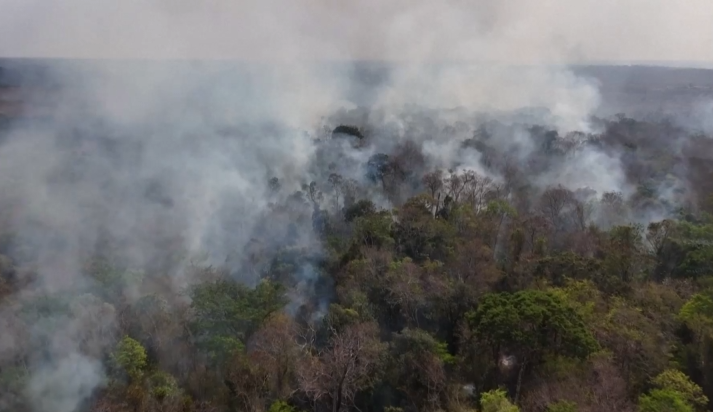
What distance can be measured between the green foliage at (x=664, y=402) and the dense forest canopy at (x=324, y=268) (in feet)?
0.16

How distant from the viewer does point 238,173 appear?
1156 inches

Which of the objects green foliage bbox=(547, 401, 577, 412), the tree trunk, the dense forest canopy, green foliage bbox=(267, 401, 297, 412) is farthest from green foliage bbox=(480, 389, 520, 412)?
green foliage bbox=(267, 401, 297, 412)

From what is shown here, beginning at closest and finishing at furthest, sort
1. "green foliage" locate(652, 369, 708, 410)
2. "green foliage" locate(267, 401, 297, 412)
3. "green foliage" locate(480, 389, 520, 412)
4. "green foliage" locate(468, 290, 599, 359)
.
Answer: "green foliage" locate(480, 389, 520, 412), "green foliage" locate(652, 369, 708, 410), "green foliage" locate(267, 401, 297, 412), "green foliage" locate(468, 290, 599, 359)

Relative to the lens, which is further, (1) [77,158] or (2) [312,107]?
(2) [312,107]

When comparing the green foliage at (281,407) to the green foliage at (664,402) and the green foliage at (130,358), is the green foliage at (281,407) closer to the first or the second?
the green foliage at (130,358)

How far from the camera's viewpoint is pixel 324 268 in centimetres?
1978

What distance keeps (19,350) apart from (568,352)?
43.8 feet

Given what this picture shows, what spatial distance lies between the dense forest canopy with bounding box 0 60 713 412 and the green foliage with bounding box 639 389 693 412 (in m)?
0.05

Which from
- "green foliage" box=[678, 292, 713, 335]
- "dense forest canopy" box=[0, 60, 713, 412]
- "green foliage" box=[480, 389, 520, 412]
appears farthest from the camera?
"green foliage" box=[678, 292, 713, 335]

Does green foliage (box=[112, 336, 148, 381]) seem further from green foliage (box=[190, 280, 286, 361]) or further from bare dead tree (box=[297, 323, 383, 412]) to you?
bare dead tree (box=[297, 323, 383, 412])

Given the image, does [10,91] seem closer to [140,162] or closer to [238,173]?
[140,162]

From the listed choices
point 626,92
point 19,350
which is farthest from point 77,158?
point 626,92

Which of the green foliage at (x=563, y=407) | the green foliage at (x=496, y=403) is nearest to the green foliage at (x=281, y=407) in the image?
the green foliage at (x=496, y=403)

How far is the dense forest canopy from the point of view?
1319 cm
